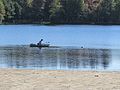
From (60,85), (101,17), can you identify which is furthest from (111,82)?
(101,17)

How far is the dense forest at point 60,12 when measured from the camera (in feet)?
498

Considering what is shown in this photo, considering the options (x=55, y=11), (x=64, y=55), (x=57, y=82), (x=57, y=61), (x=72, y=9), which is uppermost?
(x=57, y=82)

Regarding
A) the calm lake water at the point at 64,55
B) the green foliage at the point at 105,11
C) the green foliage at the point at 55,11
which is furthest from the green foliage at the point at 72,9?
the calm lake water at the point at 64,55

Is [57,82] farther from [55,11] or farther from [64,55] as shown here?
[55,11]

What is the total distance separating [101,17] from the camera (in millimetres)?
152625

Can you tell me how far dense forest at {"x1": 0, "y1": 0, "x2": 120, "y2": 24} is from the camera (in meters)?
152

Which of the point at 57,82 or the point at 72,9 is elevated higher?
the point at 57,82

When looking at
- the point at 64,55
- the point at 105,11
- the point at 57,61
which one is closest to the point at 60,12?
the point at 105,11

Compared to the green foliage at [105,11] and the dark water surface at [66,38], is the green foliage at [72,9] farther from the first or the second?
the dark water surface at [66,38]

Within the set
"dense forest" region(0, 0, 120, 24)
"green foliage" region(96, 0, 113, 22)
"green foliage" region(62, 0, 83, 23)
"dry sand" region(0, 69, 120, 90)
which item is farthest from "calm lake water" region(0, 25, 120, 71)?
"green foliage" region(62, 0, 83, 23)

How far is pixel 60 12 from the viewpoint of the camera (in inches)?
6166

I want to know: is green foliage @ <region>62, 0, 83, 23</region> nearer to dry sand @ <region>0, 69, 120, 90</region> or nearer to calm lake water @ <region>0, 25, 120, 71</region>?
calm lake water @ <region>0, 25, 120, 71</region>

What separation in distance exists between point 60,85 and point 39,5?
139826mm

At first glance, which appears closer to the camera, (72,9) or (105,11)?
(105,11)
